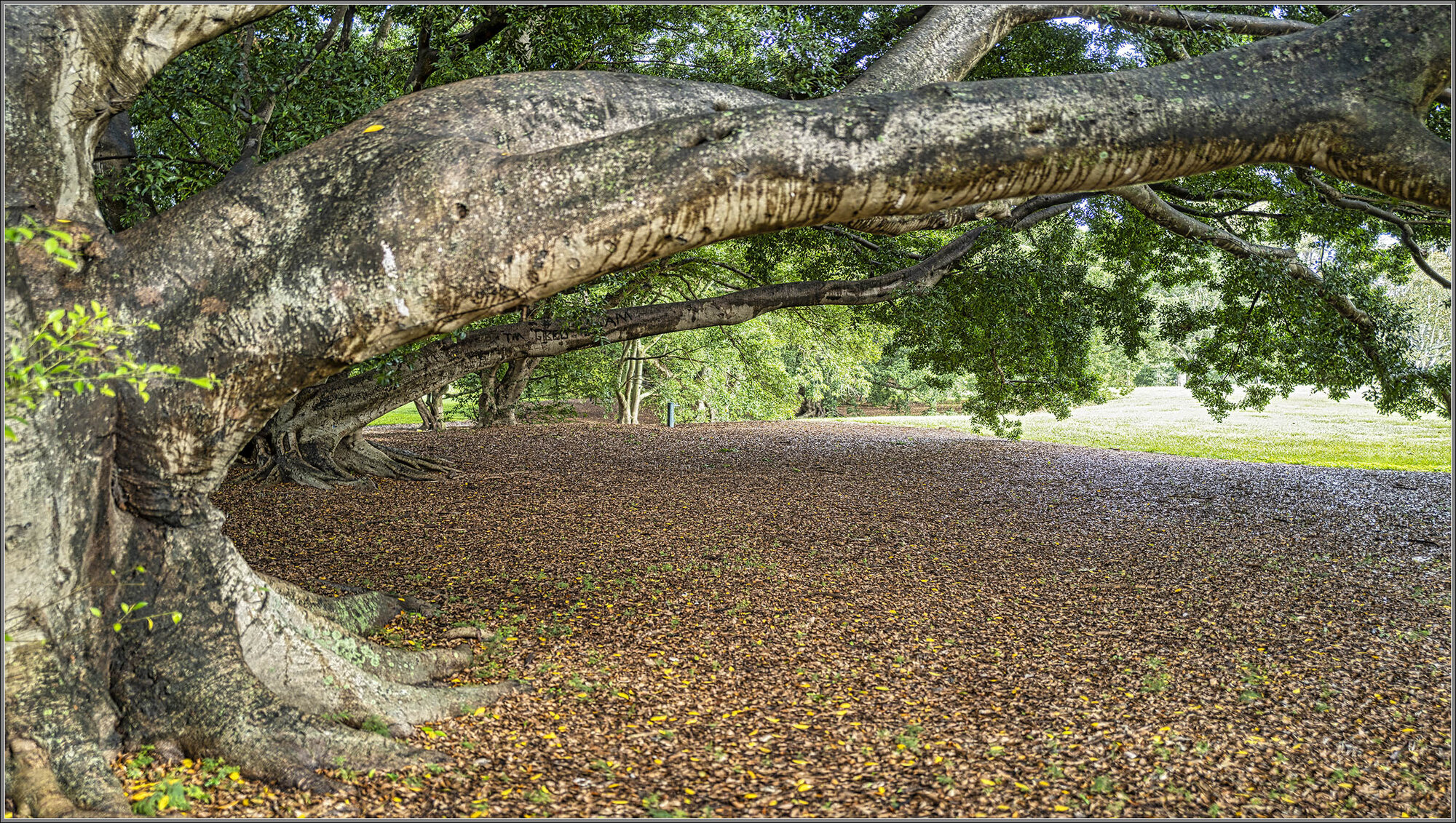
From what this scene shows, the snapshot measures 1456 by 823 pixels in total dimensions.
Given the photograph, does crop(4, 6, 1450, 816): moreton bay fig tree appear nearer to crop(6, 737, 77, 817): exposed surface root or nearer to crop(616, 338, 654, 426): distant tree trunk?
crop(6, 737, 77, 817): exposed surface root

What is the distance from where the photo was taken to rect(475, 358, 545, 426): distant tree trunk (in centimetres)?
1750

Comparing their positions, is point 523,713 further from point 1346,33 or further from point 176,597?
point 1346,33

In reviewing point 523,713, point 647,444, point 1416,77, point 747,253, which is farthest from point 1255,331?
point 523,713

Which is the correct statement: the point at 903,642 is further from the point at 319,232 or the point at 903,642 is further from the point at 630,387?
Answer: the point at 630,387

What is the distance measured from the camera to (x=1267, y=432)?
22.9 metres

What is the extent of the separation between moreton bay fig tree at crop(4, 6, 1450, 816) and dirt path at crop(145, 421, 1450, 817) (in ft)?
2.12

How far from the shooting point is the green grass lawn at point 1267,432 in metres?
17.4

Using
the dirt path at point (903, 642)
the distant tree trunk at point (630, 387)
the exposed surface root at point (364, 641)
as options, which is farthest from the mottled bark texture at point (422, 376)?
the distant tree trunk at point (630, 387)

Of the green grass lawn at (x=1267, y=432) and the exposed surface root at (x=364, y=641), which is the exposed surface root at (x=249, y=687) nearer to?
the exposed surface root at (x=364, y=641)

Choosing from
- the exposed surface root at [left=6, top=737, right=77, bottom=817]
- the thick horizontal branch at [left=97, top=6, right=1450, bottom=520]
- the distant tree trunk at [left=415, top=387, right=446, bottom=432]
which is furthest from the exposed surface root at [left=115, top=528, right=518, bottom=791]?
the distant tree trunk at [left=415, top=387, right=446, bottom=432]

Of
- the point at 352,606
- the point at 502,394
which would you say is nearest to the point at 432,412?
the point at 502,394

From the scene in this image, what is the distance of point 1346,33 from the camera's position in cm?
400

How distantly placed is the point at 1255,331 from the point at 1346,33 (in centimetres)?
791

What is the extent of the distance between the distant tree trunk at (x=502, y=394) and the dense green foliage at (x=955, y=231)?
374cm
